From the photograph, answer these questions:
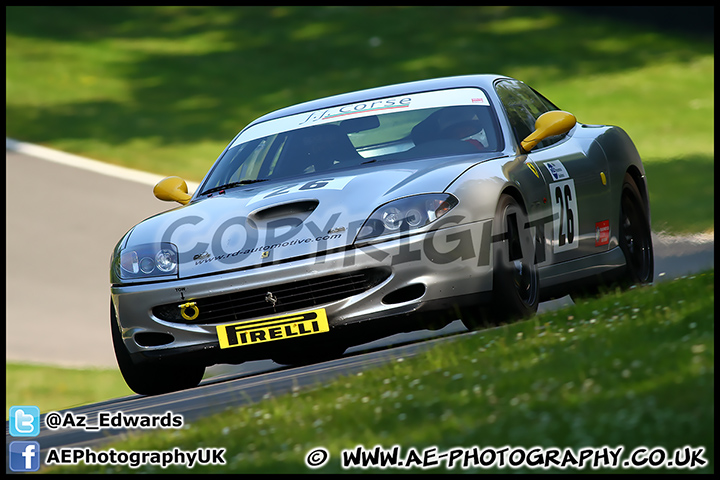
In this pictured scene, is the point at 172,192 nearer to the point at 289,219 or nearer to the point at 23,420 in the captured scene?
the point at 289,219

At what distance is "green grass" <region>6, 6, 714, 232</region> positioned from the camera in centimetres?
1905

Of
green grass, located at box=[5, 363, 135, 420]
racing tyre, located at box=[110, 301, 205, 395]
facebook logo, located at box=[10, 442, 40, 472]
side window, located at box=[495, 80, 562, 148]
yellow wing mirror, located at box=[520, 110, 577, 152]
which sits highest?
side window, located at box=[495, 80, 562, 148]

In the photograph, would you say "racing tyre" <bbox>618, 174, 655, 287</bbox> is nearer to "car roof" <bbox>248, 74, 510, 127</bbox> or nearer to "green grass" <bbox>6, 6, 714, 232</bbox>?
"car roof" <bbox>248, 74, 510, 127</bbox>

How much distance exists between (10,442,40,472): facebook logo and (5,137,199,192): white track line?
11.0 metres

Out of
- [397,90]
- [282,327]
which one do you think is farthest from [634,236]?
[282,327]

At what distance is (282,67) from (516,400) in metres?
20.2

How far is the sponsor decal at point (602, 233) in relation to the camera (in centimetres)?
685

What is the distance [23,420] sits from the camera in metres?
5.68

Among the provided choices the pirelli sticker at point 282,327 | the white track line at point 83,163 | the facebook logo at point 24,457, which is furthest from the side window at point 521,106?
the white track line at point 83,163

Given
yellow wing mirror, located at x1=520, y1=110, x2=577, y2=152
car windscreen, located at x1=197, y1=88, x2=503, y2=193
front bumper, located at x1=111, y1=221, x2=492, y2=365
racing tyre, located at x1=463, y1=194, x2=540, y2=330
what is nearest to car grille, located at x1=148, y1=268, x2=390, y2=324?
front bumper, located at x1=111, y1=221, x2=492, y2=365

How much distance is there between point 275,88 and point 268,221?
1691 cm

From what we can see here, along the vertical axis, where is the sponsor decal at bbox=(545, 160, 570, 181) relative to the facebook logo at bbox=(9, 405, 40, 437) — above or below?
above

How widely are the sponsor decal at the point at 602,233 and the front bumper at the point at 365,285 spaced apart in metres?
1.44

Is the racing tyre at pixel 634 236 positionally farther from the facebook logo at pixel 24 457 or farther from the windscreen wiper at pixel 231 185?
the facebook logo at pixel 24 457
